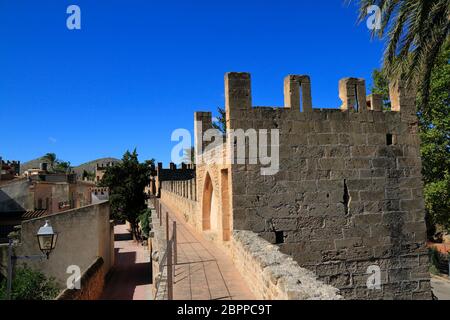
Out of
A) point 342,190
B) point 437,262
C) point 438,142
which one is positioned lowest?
point 437,262

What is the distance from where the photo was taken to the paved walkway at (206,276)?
5336 mm

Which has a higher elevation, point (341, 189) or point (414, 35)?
point (414, 35)

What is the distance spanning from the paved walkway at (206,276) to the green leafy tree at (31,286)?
703cm

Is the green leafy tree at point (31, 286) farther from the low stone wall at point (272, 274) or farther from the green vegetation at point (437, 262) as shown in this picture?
the green vegetation at point (437, 262)

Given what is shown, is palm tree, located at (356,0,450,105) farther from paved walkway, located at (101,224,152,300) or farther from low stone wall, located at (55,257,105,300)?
paved walkway, located at (101,224,152,300)

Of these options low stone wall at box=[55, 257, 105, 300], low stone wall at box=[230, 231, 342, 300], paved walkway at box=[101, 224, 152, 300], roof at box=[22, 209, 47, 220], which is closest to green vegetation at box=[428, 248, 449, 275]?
paved walkway at box=[101, 224, 152, 300]

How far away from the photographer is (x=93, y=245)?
1633cm

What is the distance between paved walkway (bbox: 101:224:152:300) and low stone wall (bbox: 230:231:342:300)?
372 inches

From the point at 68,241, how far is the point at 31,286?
283 cm

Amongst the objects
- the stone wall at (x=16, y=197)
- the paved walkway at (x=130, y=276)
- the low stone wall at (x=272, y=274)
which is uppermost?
the stone wall at (x=16, y=197)

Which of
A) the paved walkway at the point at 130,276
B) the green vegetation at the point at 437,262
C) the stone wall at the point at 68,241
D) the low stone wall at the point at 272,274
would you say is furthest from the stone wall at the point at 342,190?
the stone wall at the point at 68,241

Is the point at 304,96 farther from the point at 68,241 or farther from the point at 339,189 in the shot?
the point at 68,241

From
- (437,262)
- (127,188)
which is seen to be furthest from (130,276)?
(437,262)

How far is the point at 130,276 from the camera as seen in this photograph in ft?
60.7
